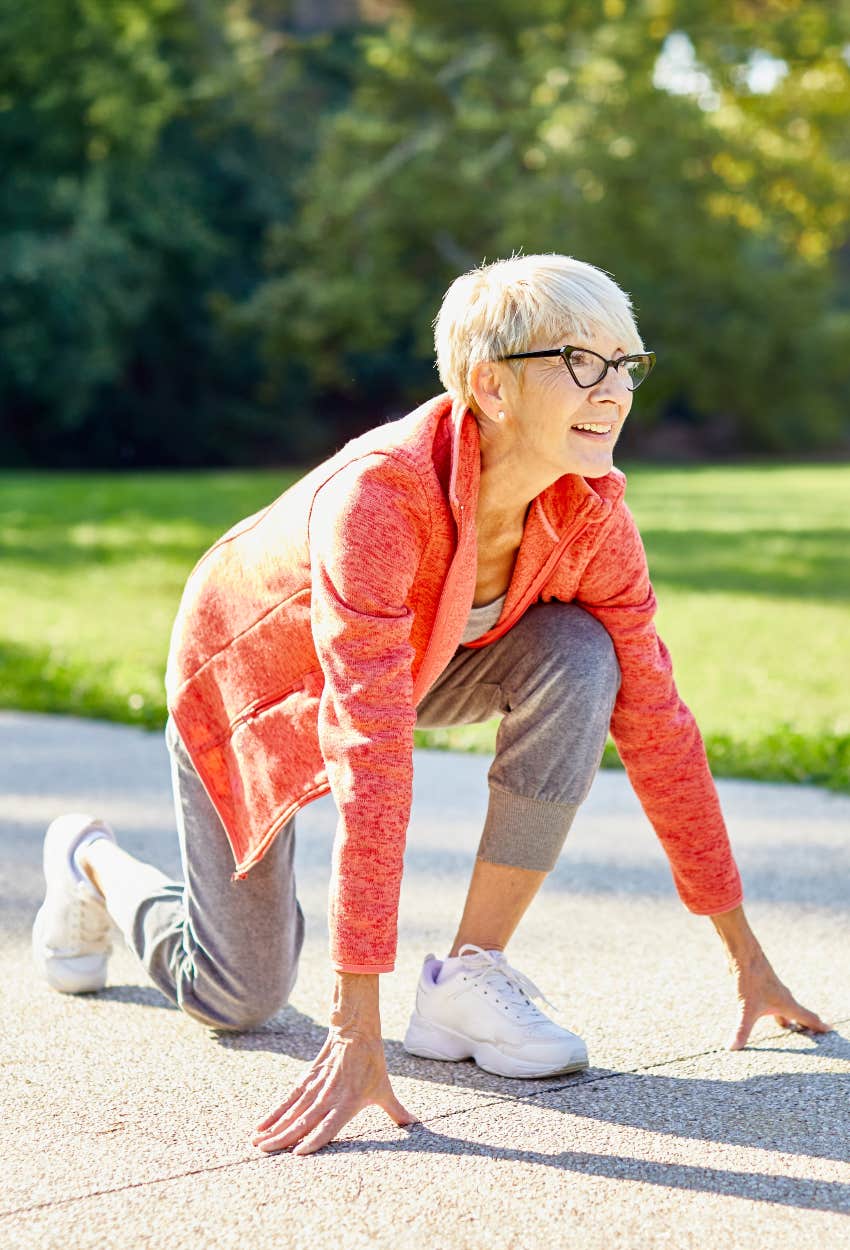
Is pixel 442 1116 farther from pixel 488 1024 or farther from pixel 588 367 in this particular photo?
pixel 588 367

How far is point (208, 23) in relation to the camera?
93.0 feet

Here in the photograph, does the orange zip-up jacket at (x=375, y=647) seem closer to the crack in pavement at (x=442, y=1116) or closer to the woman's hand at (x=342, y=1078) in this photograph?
the woman's hand at (x=342, y=1078)

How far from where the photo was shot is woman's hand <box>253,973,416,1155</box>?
2.26 m

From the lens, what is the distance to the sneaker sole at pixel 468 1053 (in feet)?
8.68

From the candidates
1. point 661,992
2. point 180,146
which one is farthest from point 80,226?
point 661,992

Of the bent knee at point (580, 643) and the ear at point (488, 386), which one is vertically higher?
the ear at point (488, 386)

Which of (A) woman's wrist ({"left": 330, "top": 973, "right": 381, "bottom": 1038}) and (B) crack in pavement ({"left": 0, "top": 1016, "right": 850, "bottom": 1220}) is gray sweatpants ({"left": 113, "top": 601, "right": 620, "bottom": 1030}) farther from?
(A) woman's wrist ({"left": 330, "top": 973, "right": 381, "bottom": 1038})

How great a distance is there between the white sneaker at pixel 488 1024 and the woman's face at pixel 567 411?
870 mm

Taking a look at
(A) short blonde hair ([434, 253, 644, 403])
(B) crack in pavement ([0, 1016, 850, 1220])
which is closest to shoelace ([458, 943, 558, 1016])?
(B) crack in pavement ([0, 1016, 850, 1220])

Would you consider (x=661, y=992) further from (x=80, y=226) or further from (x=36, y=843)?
(x=80, y=226)

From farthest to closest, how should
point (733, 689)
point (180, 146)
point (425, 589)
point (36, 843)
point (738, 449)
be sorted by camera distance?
point (738, 449)
point (180, 146)
point (733, 689)
point (36, 843)
point (425, 589)

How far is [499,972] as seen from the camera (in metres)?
2.72

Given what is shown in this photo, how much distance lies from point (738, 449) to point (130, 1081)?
116 feet

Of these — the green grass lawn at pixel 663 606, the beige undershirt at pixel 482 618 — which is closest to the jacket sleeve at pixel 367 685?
the beige undershirt at pixel 482 618
